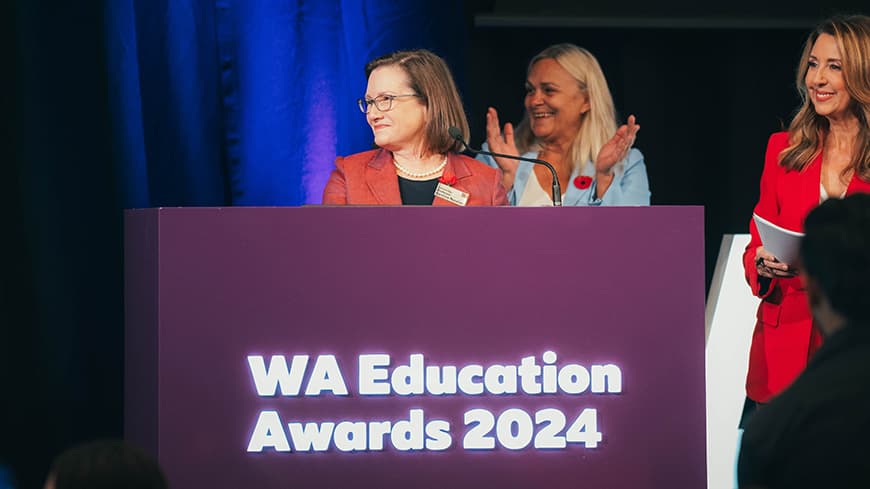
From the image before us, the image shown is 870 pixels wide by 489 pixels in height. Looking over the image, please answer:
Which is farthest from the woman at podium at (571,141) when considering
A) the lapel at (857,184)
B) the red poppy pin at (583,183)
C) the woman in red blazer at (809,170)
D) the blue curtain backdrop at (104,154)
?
the lapel at (857,184)

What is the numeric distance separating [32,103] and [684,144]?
3.22 meters

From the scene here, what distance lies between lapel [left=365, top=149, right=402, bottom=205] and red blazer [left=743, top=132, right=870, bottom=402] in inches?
42.4

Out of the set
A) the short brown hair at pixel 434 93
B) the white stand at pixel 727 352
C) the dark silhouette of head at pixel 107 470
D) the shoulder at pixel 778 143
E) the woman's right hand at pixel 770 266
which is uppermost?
the short brown hair at pixel 434 93

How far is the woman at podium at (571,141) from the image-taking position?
455 cm

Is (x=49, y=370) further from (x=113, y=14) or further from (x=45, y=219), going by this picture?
(x=113, y=14)

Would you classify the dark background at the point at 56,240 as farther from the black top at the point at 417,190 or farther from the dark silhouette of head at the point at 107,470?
the dark silhouette of head at the point at 107,470

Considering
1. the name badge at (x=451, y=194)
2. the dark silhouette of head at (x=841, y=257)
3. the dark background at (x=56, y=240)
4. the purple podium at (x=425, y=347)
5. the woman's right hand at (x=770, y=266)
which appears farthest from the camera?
the dark background at (x=56, y=240)

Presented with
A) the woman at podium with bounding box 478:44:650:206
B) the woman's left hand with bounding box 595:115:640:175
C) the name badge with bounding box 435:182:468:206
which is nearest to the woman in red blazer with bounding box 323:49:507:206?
the name badge with bounding box 435:182:468:206

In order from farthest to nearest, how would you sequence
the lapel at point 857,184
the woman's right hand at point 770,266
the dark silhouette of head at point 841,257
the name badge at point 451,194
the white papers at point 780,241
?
the name badge at point 451,194 < the lapel at point 857,184 < the woman's right hand at point 770,266 < the white papers at point 780,241 < the dark silhouette of head at point 841,257

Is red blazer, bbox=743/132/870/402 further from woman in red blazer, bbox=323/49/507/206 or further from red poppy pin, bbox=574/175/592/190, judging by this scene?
red poppy pin, bbox=574/175/592/190

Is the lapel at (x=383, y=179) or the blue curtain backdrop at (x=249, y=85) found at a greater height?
the blue curtain backdrop at (x=249, y=85)

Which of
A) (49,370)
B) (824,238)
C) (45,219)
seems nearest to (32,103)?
(45,219)

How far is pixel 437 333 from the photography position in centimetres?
293

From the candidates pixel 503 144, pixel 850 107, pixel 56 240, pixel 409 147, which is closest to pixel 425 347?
pixel 409 147
